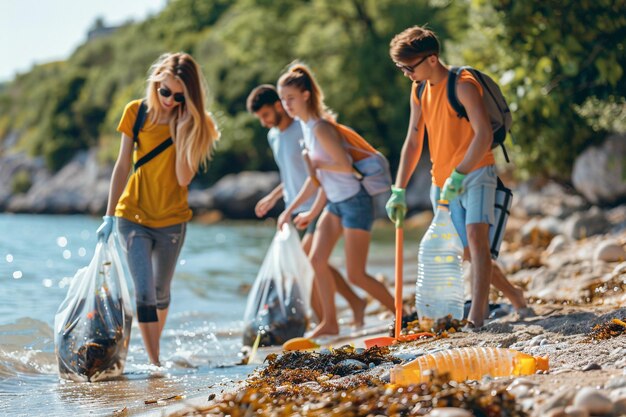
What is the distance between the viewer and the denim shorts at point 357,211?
6.57 meters

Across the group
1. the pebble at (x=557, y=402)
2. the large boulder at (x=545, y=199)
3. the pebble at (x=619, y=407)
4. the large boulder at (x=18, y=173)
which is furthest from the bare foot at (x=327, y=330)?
the large boulder at (x=18, y=173)

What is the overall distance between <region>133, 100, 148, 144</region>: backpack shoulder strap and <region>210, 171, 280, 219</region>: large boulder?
25972 mm

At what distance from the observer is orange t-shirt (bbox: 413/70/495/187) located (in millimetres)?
5289

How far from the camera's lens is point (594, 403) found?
2.87 m

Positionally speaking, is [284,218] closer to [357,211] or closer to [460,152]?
[357,211]

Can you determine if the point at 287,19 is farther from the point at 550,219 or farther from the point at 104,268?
the point at 104,268

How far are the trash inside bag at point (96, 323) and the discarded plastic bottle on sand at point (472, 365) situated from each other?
2.20m

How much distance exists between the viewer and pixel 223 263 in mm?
14922

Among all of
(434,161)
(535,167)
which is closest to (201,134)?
(434,161)

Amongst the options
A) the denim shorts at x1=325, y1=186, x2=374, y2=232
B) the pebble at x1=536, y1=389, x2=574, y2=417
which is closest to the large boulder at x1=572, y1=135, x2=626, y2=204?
the denim shorts at x1=325, y1=186, x2=374, y2=232

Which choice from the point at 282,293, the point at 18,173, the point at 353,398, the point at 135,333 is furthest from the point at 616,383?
the point at 18,173

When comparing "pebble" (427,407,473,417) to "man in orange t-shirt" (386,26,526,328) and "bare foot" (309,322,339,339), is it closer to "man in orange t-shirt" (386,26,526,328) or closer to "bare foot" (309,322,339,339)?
"man in orange t-shirt" (386,26,526,328)

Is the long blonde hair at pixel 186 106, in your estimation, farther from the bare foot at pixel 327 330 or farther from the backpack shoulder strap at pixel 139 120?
the bare foot at pixel 327 330

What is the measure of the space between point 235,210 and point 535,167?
60.4ft
